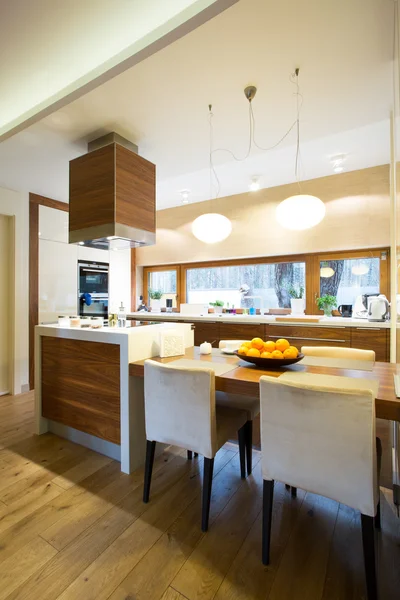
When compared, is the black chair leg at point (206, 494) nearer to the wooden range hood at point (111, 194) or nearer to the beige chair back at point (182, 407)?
the beige chair back at point (182, 407)

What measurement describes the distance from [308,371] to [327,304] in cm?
222

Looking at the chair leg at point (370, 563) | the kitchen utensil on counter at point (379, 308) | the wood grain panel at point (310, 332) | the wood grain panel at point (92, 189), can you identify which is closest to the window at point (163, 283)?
the wood grain panel at point (310, 332)

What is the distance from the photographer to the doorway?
3.68m

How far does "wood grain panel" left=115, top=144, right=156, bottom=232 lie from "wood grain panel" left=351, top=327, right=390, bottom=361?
233 cm

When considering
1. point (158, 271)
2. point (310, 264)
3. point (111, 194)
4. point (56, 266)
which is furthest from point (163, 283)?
point (111, 194)

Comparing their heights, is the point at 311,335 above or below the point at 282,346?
below

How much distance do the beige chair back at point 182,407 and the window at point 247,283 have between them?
9.26ft

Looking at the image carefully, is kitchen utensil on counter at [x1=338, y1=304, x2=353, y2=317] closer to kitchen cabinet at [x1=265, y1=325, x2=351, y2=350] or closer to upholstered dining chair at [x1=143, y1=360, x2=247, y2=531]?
kitchen cabinet at [x1=265, y1=325, x2=351, y2=350]

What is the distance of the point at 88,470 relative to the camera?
6.65 feet

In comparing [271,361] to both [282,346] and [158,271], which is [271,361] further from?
[158,271]

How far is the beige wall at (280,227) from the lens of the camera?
10.6 ft

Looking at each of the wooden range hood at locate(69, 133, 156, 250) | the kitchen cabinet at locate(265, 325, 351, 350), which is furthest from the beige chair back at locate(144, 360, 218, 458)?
the kitchen cabinet at locate(265, 325, 351, 350)

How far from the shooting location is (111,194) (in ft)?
7.86

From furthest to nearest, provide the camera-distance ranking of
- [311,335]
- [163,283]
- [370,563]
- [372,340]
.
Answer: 1. [163,283]
2. [311,335]
3. [372,340]
4. [370,563]
